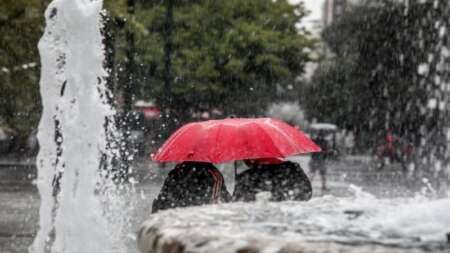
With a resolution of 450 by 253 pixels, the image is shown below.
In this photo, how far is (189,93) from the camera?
4053 cm

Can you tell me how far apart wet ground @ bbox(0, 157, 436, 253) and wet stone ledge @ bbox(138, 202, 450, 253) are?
6.01 meters

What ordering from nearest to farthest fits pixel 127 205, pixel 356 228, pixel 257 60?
pixel 356 228 → pixel 127 205 → pixel 257 60

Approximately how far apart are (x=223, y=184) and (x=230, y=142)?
65 cm

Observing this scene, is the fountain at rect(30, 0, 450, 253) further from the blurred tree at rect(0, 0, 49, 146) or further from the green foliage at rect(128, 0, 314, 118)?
the green foliage at rect(128, 0, 314, 118)

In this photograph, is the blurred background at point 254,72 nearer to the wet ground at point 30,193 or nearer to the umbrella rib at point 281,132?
the wet ground at point 30,193

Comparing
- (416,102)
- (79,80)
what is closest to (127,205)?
(79,80)

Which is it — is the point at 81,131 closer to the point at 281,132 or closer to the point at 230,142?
the point at 230,142

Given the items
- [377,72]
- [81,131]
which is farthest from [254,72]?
[81,131]

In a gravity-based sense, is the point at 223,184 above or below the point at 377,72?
below

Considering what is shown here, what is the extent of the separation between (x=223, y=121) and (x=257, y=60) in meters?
36.2

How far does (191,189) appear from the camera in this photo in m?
5.39

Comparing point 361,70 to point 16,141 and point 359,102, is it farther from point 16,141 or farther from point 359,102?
point 16,141

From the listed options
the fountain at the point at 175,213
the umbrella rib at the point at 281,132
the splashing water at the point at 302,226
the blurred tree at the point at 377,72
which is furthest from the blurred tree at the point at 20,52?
the splashing water at the point at 302,226

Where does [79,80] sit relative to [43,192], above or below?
above
